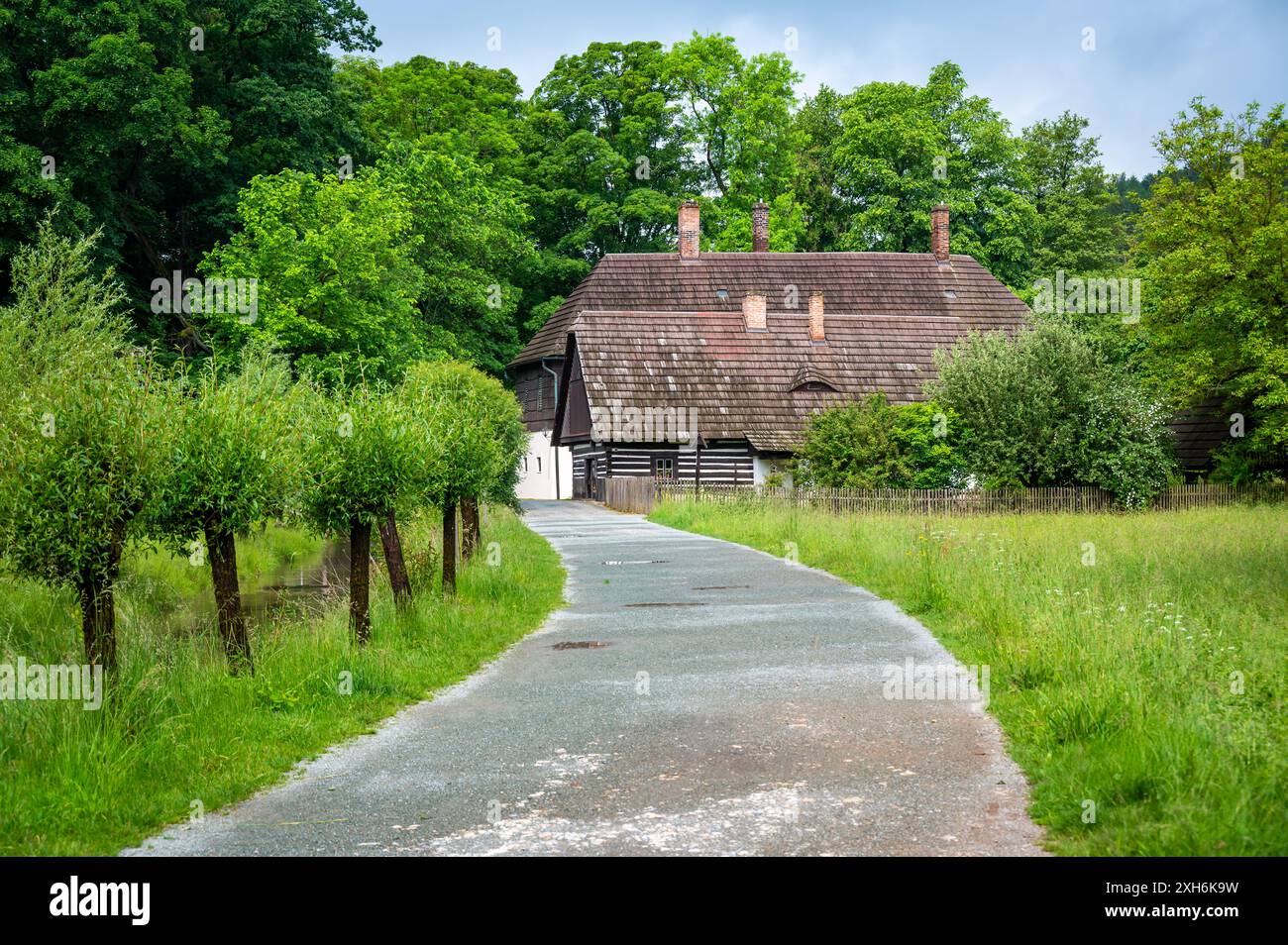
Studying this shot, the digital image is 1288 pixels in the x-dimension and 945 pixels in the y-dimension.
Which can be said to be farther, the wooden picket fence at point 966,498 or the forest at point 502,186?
the forest at point 502,186

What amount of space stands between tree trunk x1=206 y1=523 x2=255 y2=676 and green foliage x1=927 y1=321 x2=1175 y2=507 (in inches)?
1102

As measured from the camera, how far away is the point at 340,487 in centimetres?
1339

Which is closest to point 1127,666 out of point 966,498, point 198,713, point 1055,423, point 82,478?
point 198,713

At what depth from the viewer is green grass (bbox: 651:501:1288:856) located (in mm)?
6094

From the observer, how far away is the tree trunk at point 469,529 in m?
21.5

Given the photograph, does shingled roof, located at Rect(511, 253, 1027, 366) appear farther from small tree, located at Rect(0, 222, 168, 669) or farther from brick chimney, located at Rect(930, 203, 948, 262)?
small tree, located at Rect(0, 222, 168, 669)

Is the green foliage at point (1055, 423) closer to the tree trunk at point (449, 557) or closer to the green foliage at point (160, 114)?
the tree trunk at point (449, 557)

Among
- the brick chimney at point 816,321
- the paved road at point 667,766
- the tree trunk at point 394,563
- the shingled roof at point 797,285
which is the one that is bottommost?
the paved road at point 667,766

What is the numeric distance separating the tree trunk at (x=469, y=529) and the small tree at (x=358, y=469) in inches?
281

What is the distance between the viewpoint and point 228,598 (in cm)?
1131

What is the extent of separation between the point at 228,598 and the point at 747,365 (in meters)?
37.2

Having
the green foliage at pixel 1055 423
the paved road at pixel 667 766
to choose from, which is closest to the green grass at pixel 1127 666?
the paved road at pixel 667 766

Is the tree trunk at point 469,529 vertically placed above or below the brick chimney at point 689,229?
below
